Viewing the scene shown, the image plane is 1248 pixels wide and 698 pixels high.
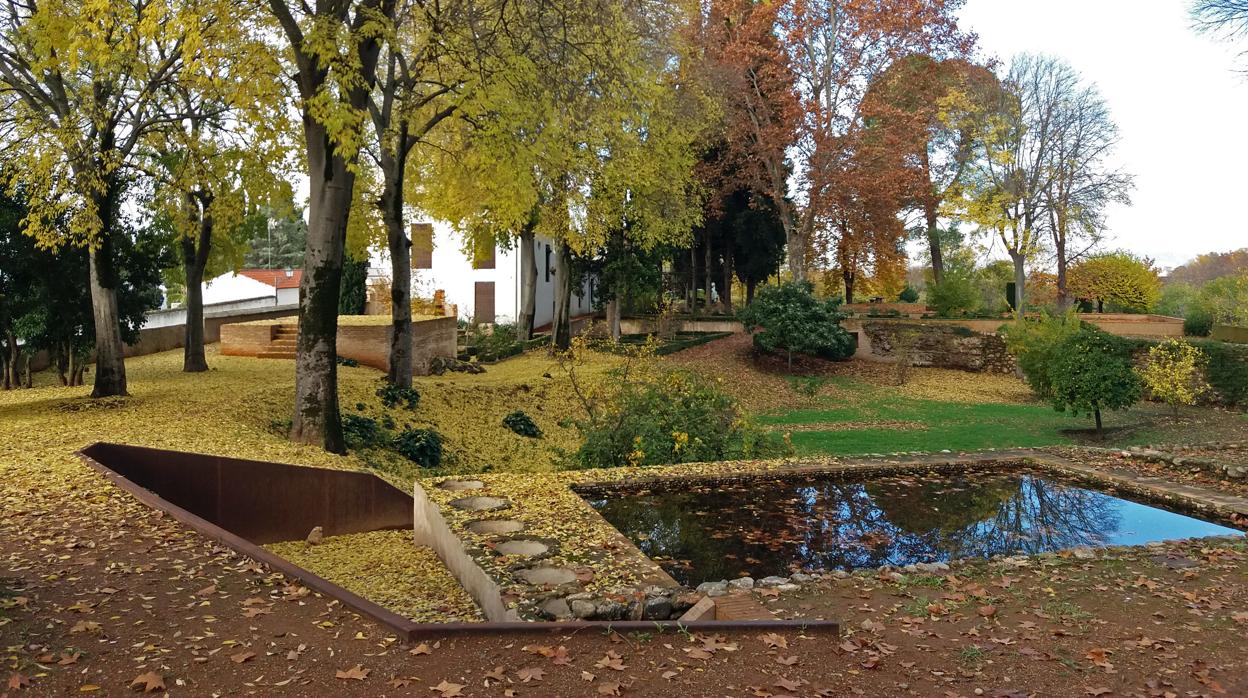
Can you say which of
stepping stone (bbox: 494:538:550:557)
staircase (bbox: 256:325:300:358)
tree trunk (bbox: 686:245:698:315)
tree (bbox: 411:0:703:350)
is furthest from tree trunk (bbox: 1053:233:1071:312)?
stepping stone (bbox: 494:538:550:557)

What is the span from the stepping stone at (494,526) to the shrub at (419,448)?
592 centimetres

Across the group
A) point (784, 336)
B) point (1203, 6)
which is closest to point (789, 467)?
point (1203, 6)

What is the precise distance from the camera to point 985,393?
23.2 m

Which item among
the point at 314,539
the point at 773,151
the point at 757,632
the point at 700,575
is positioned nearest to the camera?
the point at 757,632

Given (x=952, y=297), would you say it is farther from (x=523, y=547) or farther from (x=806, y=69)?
(x=523, y=547)

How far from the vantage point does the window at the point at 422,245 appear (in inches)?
1215

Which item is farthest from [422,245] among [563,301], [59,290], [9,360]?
[59,290]

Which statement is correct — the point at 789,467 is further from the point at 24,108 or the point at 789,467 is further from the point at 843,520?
the point at 24,108

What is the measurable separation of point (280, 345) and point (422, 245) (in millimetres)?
11962

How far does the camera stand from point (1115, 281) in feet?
107

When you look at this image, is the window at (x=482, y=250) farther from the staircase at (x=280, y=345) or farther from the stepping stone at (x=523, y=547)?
the stepping stone at (x=523, y=547)

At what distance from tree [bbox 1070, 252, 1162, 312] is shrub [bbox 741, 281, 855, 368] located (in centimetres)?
1322

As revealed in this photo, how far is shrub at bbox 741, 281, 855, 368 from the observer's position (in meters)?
23.8

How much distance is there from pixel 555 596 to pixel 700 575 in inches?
54.7
